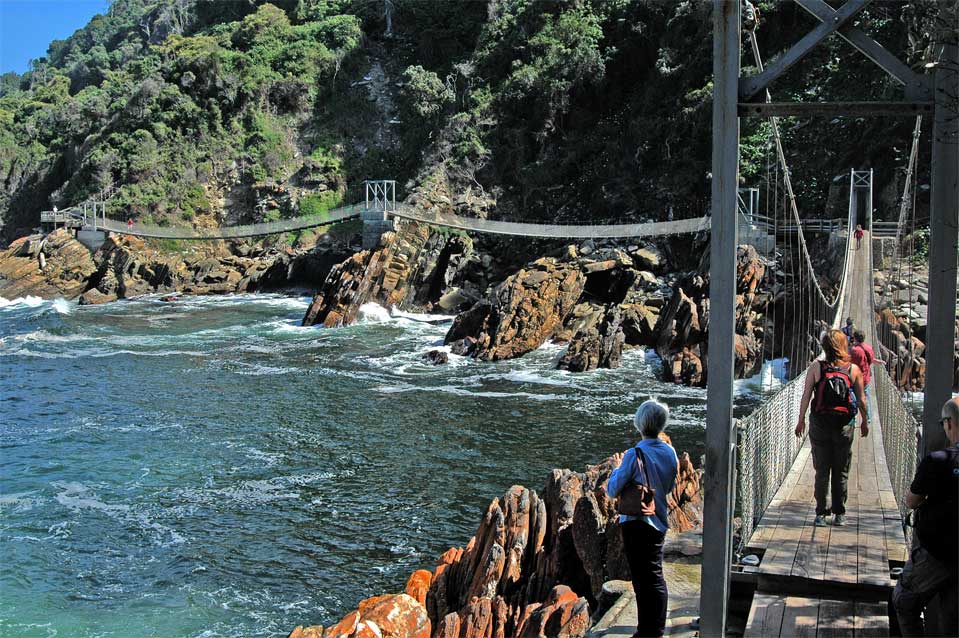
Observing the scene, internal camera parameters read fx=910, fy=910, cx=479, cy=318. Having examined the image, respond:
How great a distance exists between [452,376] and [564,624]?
12369 millimetres

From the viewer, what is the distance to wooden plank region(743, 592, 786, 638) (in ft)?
12.1

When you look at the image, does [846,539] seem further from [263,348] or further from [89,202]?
[89,202]

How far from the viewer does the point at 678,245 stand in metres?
24.6

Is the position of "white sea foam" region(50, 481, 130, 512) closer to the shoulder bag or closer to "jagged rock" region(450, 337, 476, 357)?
the shoulder bag

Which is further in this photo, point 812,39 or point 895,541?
point 895,541

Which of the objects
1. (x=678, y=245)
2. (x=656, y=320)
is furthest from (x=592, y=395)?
(x=678, y=245)

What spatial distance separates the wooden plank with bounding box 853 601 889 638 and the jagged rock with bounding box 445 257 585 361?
1504 cm

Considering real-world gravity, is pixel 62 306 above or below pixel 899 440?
below

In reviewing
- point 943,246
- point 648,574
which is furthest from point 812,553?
point 943,246

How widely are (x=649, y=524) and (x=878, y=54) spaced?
207 centimetres

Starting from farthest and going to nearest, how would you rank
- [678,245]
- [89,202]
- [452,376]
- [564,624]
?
[89,202]
[678,245]
[452,376]
[564,624]

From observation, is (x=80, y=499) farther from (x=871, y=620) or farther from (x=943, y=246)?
(x=943, y=246)

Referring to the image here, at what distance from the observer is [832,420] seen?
4.89 metres

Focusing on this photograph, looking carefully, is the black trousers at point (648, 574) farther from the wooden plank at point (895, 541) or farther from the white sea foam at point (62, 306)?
the white sea foam at point (62, 306)
